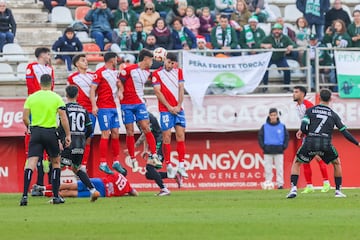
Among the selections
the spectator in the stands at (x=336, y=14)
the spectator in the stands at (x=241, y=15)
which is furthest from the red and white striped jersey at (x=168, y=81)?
the spectator in the stands at (x=336, y=14)

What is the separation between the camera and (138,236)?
45.4ft

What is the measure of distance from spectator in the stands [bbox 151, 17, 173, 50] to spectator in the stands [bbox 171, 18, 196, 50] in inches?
14.7

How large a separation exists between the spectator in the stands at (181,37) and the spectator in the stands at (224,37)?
1.91ft

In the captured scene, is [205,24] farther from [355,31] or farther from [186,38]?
[355,31]

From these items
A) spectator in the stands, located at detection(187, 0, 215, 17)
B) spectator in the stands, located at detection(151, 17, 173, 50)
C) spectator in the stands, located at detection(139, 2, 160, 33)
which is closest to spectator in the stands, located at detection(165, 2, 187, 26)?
spectator in the stands, located at detection(139, 2, 160, 33)

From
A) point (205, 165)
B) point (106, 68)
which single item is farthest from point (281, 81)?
point (106, 68)

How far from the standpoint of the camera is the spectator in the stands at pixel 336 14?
32750 mm

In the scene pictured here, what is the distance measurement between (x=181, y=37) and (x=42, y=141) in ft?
40.0

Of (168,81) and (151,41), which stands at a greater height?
(151,41)

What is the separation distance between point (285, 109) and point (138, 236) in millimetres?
16890

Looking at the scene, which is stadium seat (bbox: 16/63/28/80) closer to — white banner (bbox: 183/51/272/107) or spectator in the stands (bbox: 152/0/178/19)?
white banner (bbox: 183/51/272/107)

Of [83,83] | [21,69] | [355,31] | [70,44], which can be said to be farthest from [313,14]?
[83,83]

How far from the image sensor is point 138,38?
100 feet

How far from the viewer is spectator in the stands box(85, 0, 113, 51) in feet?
102
